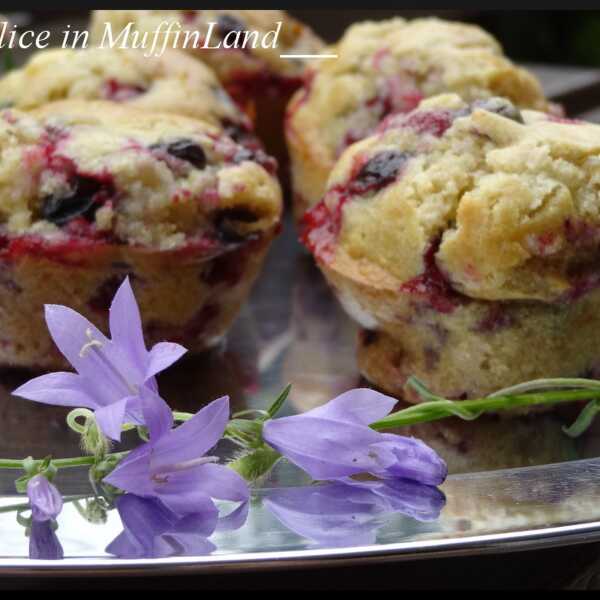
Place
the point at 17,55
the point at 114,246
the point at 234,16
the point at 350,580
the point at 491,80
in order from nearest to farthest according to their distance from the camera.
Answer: the point at 350,580, the point at 114,246, the point at 491,80, the point at 234,16, the point at 17,55

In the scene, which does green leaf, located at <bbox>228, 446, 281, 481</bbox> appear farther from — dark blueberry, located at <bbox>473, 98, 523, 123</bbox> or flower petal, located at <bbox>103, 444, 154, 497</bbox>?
dark blueberry, located at <bbox>473, 98, 523, 123</bbox>

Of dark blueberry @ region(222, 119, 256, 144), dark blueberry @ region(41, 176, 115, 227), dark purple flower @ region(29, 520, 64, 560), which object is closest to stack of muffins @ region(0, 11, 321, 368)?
dark blueberry @ region(41, 176, 115, 227)

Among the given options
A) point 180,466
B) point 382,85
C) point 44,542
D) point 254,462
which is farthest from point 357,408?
point 382,85

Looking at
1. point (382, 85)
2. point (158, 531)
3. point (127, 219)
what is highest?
point (382, 85)

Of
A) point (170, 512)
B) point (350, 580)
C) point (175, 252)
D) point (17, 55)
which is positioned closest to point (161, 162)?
point (175, 252)

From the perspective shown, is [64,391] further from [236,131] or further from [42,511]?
[236,131]

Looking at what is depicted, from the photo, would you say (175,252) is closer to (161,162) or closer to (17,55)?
(161,162)
